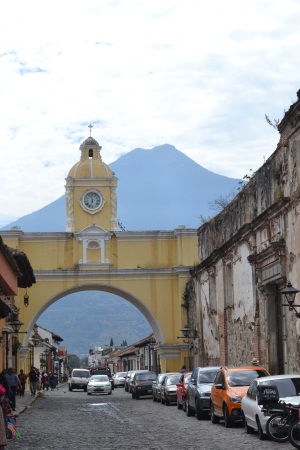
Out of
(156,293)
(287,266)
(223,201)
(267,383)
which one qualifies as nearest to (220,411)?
(267,383)

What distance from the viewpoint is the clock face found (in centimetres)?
5059

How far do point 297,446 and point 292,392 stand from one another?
2.57 metres

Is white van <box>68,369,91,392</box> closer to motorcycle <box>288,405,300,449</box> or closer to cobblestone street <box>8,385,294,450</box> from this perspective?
cobblestone street <box>8,385,294,450</box>

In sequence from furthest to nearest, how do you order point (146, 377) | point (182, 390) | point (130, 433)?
point (146, 377)
point (182, 390)
point (130, 433)

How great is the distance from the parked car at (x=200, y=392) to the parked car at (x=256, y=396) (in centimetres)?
540

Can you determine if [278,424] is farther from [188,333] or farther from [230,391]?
[188,333]

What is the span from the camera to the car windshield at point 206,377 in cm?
2528

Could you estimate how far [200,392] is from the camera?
24.2m

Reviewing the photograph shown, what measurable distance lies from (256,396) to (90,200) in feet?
110

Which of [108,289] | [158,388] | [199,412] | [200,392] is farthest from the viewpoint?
[108,289]

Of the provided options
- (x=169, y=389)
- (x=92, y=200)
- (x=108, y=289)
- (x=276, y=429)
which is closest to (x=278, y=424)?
(x=276, y=429)

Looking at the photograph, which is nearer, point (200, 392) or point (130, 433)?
point (130, 433)

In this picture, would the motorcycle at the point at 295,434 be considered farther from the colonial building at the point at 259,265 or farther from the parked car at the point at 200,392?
the colonial building at the point at 259,265

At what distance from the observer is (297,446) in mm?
15008
